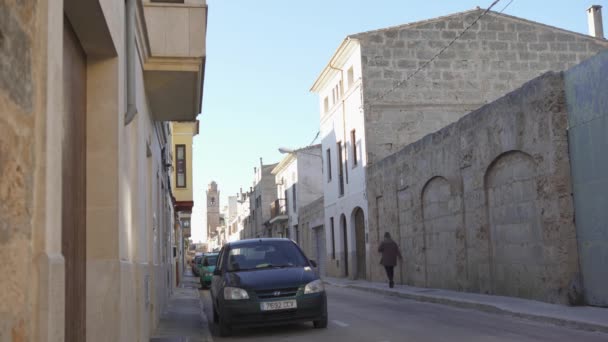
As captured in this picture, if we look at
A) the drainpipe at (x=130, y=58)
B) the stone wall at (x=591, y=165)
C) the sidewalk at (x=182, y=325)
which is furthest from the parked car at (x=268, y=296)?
the stone wall at (x=591, y=165)

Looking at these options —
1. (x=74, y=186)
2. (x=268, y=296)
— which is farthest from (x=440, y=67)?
(x=74, y=186)

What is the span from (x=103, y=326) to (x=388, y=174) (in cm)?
1927

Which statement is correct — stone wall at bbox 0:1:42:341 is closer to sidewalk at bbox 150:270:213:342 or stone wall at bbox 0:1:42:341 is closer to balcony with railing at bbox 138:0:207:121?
balcony with railing at bbox 138:0:207:121

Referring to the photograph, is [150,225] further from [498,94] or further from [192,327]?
[498,94]

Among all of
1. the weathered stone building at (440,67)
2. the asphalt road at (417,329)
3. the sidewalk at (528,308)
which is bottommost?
the asphalt road at (417,329)

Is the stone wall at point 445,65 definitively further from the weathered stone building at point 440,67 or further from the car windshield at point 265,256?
the car windshield at point 265,256

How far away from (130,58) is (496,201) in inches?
435

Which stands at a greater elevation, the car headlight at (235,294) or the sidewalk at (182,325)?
the car headlight at (235,294)

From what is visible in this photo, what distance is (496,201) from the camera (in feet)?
51.5

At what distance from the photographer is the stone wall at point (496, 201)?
1291cm

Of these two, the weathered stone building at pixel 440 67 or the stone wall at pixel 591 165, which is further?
the weathered stone building at pixel 440 67

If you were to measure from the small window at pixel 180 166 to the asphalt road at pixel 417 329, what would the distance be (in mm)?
16365

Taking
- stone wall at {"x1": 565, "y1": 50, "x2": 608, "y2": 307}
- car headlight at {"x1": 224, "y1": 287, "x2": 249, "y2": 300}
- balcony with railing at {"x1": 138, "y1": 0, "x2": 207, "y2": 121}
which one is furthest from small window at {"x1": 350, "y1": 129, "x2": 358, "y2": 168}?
balcony with railing at {"x1": 138, "y1": 0, "x2": 207, "y2": 121}

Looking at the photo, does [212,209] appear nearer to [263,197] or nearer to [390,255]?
[263,197]
